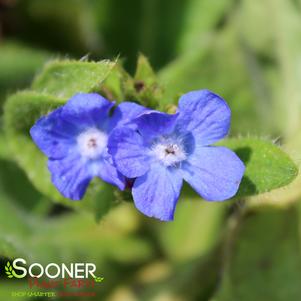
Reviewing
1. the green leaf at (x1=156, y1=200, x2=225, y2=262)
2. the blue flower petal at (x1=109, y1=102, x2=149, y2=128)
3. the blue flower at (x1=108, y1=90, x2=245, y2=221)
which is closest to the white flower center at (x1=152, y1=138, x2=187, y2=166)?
the blue flower at (x1=108, y1=90, x2=245, y2=221)

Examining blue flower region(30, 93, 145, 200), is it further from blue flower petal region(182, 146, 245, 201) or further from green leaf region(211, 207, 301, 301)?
green leaf region(211, 207, 301, 301)

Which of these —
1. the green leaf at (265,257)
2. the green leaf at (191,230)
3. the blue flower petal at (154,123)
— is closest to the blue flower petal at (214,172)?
the blue flower petal at (154,123)

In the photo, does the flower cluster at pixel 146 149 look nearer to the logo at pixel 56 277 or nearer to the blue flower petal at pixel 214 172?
the blue flower petal at pixel 214 172

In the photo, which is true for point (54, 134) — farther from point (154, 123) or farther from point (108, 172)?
point (154, 123)

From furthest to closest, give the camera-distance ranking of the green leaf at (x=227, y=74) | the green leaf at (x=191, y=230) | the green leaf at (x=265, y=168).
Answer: the green leaf at (x=191, y=230)
the green leaf at (x=227, y=74)
the green leaf at (x=265, y=168)

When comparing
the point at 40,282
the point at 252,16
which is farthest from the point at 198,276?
A: the point at 252,16

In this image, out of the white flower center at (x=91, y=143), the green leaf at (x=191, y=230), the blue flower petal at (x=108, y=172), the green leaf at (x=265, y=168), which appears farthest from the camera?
the green leaf at (x=191, y=230)

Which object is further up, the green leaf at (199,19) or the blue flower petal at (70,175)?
Answer: the blue flower petal at (70,175)

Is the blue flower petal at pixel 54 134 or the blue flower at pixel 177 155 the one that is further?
the blue flower petal at pixel 54 134
